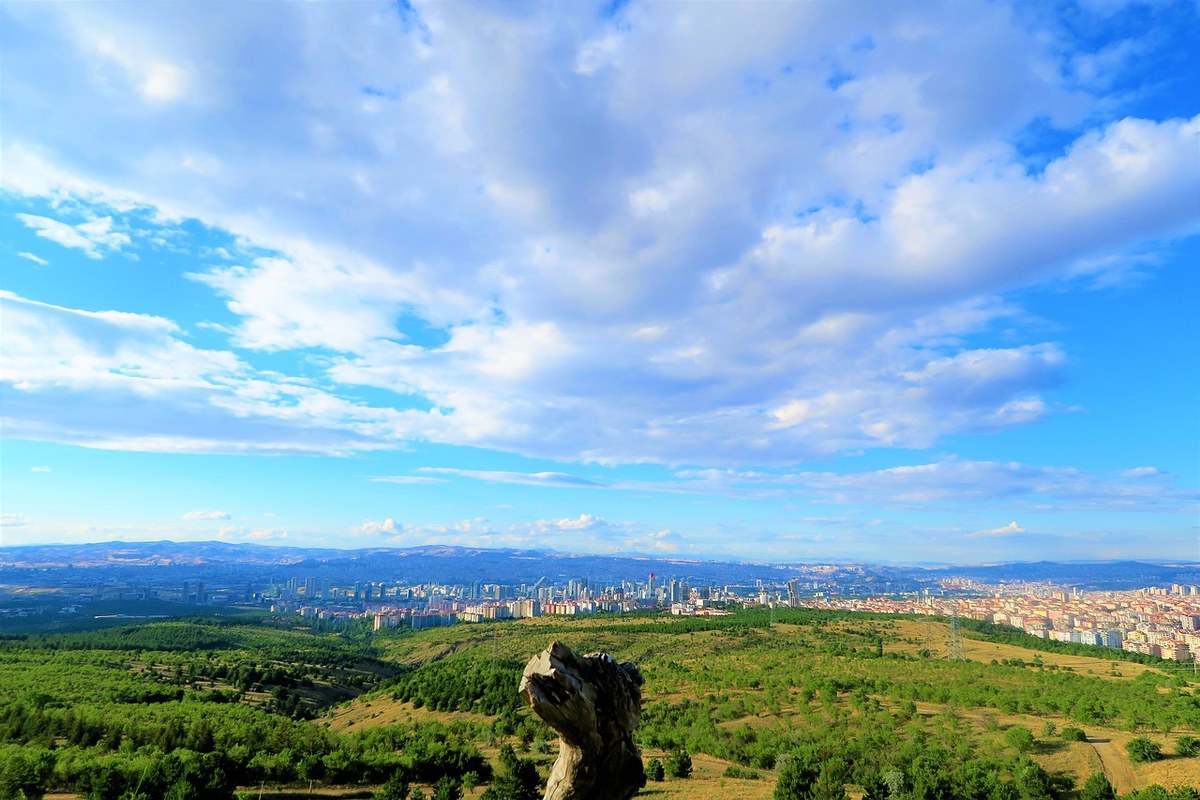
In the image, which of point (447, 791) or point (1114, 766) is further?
point (1114, 766)

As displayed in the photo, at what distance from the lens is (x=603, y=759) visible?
19.4 ft

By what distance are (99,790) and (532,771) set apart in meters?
13.2

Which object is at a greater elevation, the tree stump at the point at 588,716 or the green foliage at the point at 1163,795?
the tree stump at the point at 588,716

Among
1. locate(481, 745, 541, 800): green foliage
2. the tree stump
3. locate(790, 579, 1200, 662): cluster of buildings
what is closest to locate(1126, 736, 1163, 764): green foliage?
locate(481, 745, 541, 800): green foliage

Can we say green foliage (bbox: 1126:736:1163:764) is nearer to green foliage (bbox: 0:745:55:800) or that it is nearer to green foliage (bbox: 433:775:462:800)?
green foliage (bbox: 433:775:462:800)

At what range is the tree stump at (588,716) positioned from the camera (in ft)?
17.8

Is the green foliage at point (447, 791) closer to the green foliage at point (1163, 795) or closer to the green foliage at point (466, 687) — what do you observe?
the green foliage at point (466, 687)

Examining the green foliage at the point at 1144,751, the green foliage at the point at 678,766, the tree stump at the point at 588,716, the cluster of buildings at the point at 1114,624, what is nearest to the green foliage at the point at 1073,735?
the green foliage at the point at 1144,751

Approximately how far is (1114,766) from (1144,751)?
5.24ft

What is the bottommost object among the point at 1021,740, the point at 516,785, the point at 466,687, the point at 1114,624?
the point at 1114,624

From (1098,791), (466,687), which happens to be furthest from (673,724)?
(1098,791)

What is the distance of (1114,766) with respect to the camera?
24172 millimetres

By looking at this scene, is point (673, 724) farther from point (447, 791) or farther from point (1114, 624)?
point (1114, 624)

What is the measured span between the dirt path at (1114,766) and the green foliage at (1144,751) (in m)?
0.43
